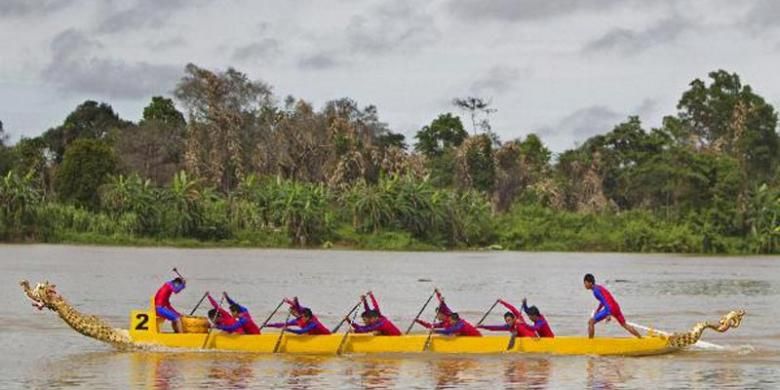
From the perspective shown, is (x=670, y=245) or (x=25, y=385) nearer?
(x=25, y=385)

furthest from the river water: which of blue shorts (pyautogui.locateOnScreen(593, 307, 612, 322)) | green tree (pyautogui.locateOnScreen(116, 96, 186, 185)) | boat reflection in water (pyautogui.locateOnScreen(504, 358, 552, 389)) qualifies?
green tree (pyautogui.locateOnScreen(116, 96, 186, 185))

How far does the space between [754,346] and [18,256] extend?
39233 millimetres

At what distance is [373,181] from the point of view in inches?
3275

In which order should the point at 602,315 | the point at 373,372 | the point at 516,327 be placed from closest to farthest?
the point at 373,372
the point at 516,327
the point at 602,315

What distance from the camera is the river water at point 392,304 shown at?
906 inches

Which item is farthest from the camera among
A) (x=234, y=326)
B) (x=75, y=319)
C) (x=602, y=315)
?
(x=75, y=319)

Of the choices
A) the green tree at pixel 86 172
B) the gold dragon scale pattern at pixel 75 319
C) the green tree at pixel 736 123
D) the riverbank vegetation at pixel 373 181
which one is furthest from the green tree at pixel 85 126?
the gold dragon scale pattern at pixel 75 319

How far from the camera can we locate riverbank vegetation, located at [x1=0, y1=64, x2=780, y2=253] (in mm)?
71875

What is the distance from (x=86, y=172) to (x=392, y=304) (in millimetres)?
39309

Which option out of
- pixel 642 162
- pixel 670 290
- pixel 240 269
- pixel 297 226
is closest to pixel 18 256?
pixel 240 269

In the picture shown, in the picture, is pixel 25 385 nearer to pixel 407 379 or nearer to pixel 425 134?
pixel 407 379

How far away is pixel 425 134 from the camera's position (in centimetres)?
9656

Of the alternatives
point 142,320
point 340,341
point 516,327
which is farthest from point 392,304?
point 516,327

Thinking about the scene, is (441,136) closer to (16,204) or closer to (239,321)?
(16,204)
